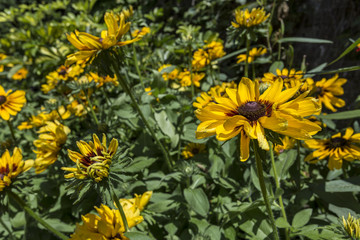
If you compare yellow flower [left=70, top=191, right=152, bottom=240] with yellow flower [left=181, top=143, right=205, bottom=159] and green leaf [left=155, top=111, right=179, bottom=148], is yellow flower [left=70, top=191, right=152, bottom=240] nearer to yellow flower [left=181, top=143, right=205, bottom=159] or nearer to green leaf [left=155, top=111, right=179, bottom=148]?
green leaf [left=155, top=111, right=179, bottom=148]

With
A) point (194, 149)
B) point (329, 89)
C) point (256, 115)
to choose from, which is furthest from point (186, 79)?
point (256, 115)

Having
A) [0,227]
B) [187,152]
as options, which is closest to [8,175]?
[0,227]

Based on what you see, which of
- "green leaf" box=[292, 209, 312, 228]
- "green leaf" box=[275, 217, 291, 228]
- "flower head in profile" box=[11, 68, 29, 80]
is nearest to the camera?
"green leaf" box=[275, 217, 291, 228]

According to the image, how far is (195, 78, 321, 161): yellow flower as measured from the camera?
2.12ft

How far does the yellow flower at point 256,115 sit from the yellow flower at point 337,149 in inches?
25.9

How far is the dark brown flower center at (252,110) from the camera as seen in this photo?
695mm

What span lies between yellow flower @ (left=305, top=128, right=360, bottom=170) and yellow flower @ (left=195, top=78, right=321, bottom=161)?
25.9 inches

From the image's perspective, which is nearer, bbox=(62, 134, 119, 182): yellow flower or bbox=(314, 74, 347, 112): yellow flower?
bbox=(62, 134, 119, 182): yellow flower

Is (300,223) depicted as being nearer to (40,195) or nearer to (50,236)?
(50,236)

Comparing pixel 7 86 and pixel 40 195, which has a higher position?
pixel 7 86

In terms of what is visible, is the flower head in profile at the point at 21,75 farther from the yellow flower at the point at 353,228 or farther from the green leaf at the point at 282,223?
the yellow flower at the point at 353,228

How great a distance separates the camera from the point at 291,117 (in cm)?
67

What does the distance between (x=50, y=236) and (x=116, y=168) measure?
1.07m

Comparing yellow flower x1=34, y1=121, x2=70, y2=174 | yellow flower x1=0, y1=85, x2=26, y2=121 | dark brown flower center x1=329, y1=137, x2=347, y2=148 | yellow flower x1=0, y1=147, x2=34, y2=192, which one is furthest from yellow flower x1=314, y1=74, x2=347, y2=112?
yellow flower x1=0, y1=85, x2=26, y2=121
